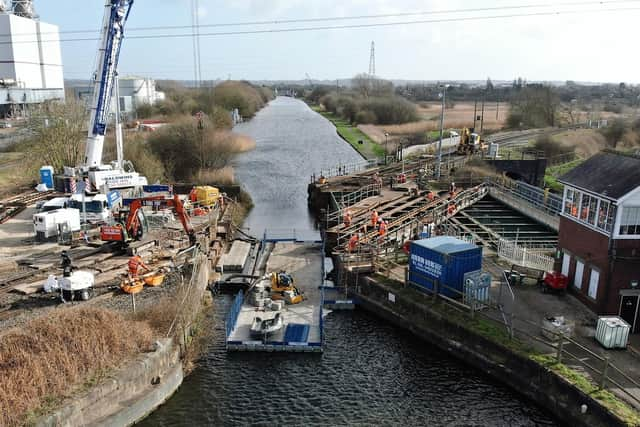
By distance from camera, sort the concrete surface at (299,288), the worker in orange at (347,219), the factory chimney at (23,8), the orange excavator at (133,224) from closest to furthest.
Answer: the concrete surface at (299,288) → the orange excavator at (133,224) → the worker in orange at (347,219) → the factory chimney at (23,8)

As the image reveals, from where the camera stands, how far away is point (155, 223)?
30.1 meters

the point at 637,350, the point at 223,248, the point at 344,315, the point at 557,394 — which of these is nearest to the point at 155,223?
the point at 223,248

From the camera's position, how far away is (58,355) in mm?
15742

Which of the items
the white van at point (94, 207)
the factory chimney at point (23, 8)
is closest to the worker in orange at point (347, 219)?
the white van at point (94, 207)

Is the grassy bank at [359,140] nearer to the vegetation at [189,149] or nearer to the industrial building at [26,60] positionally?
the vegetation at [189,149]

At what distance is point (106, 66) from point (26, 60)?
74.7m

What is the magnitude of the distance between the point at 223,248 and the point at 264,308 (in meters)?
9.18

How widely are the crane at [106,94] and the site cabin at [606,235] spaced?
25.3 m

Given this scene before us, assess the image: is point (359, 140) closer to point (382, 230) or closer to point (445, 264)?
point (382, 230)

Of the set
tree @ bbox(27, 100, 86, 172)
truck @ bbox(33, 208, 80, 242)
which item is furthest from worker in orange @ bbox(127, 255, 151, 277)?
tree @ bbox(27, 100, 86, 172)

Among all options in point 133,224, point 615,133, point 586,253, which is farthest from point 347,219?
point 615,133

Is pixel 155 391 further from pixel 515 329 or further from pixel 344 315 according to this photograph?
pixel 515 329

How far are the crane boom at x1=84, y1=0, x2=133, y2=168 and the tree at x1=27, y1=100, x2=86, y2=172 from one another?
557 inches

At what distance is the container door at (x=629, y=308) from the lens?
20.1 m
